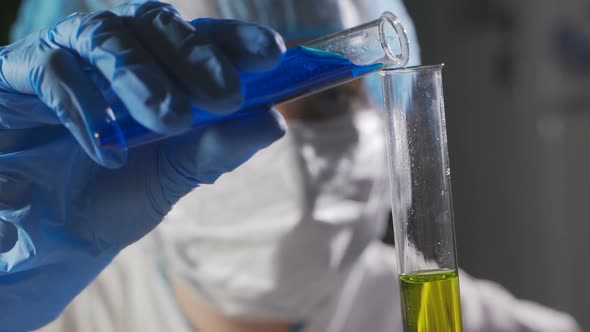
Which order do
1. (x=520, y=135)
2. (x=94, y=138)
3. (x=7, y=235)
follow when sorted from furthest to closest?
(x=520, y=135) → (x=7, y=235) → (x=94, y=138)

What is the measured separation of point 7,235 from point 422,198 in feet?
2.06

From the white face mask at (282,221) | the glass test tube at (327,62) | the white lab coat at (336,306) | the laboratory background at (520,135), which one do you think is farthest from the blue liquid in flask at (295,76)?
the laboratory background at (520,135)

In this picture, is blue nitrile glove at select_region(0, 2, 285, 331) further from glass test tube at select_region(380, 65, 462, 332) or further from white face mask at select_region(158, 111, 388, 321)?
Result: white face mask at select_region(158, 111, 388, 321)

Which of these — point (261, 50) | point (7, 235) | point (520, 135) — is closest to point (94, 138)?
point (261, 50)

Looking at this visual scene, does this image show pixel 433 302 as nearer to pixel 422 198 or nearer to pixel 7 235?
A: pixel 422 198

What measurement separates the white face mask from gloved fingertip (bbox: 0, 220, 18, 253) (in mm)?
794

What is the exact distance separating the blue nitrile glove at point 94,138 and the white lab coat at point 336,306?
0.89 metres

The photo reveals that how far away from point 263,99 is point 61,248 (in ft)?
1.34

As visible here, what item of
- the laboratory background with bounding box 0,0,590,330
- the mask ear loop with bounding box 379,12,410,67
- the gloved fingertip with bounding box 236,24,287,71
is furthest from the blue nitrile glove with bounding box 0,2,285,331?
the laboratory background with bounding box 0,0,590,330

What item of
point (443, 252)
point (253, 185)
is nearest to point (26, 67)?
point (443, 252)

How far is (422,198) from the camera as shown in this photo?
961 millimetres

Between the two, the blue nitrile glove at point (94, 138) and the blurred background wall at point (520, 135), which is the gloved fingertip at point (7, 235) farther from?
the blurred background wall at point (520, 135)

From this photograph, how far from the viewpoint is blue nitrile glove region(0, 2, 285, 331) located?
0.86 m

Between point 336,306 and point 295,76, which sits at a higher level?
point 295,76
